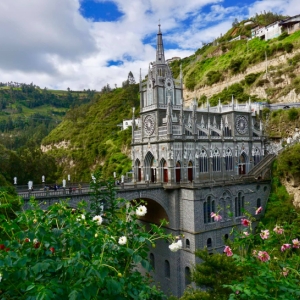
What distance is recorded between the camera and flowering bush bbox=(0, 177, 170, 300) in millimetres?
4883

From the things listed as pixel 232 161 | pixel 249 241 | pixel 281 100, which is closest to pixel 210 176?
pixel 232 161

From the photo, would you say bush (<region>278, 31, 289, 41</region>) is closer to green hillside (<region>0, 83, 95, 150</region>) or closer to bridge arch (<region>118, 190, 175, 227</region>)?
bridge arch (<region>118, 190, 175, 227</region>)

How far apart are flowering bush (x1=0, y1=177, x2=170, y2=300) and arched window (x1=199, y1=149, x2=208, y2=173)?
2791cm

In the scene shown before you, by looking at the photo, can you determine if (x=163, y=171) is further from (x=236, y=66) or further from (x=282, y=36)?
(x=282, y=36)

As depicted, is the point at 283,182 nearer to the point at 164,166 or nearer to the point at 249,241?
the point at 164,166

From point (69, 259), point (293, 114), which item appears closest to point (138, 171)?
point (293, 114)

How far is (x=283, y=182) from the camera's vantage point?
35062mm

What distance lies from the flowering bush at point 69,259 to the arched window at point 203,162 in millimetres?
27908

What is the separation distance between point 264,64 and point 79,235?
6354cm

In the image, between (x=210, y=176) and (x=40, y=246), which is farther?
(x=210, y=176)

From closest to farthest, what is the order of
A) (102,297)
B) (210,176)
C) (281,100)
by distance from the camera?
(102,297) → (210,176) → (281,100)

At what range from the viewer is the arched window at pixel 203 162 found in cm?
3396

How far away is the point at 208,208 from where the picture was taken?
99.8 ft

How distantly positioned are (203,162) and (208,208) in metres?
5.81
